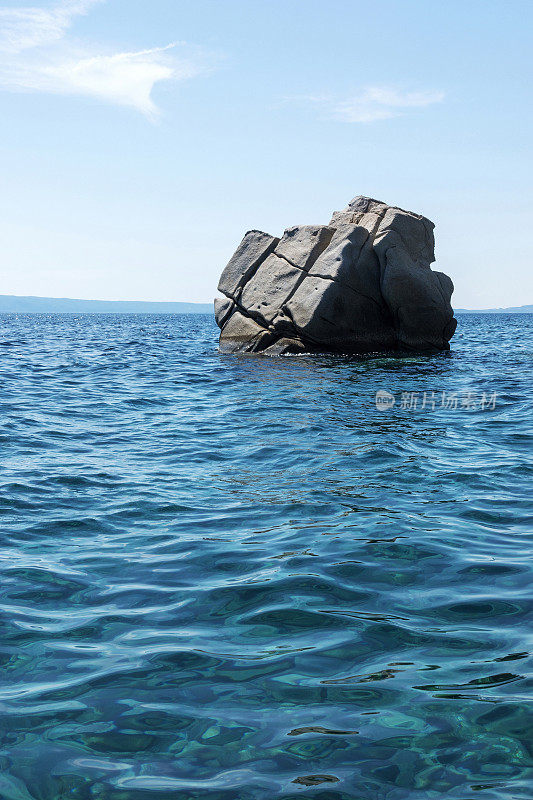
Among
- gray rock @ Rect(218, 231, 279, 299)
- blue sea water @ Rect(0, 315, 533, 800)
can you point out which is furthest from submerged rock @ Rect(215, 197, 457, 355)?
blue sea water @ Rect(0, 315, 533, 800)

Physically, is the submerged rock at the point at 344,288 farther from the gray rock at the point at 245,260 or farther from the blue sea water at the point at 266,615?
the blue sea water at the point at 266,615

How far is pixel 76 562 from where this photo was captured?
4949mm

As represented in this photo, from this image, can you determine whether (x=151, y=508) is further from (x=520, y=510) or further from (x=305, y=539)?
(x=520, y=510)

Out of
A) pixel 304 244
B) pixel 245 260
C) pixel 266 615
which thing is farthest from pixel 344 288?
pixel 266 615

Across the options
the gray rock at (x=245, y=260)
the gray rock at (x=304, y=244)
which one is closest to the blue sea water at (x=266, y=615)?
the gray rock at (x=304, y=244)

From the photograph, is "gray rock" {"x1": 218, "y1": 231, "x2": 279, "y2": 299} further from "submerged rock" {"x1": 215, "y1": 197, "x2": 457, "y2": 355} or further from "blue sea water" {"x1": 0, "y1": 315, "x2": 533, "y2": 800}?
"blue sea water" {"x1": 0, "y1": 315, "x2": 533, "y2": 800}

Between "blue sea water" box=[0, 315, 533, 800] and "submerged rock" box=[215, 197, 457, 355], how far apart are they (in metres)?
11.9

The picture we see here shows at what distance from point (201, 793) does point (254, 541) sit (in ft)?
9.28

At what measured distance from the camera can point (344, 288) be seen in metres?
20.9

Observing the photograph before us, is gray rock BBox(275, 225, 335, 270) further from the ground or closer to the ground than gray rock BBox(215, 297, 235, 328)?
further from the ground

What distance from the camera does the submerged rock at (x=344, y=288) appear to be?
69.1ft

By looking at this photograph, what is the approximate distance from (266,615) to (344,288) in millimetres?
17539

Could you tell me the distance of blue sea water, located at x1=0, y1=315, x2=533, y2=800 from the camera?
279cm

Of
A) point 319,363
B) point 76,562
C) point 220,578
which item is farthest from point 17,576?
point 319,363
